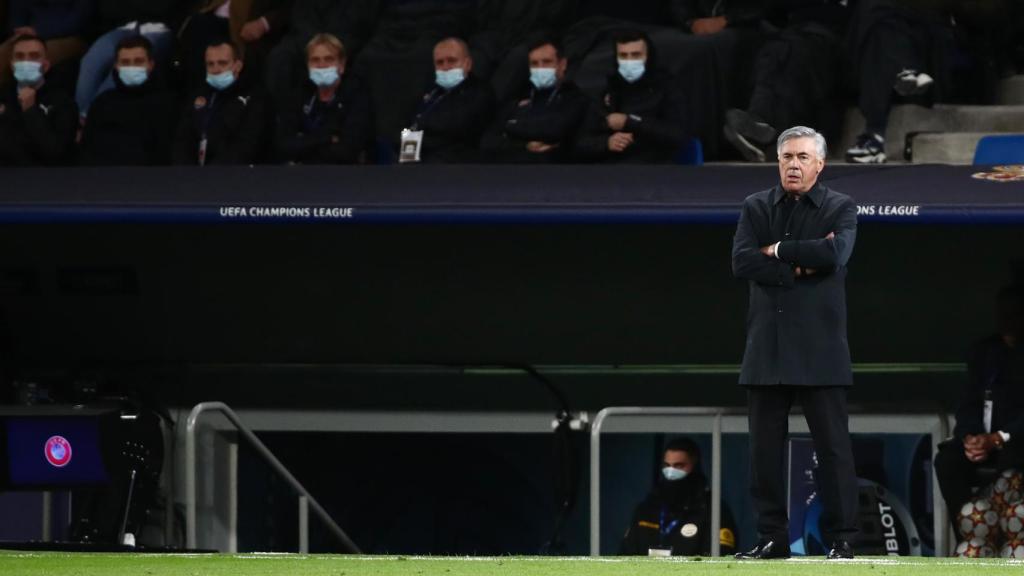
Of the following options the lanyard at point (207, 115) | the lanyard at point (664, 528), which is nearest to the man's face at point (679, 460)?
the lanyard at point (664, 528)

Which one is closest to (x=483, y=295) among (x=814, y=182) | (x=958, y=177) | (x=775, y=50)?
(x=775, y=50)

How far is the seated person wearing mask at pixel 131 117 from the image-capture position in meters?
12.1

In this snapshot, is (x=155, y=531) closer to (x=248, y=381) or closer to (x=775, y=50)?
(x=248, y=381)

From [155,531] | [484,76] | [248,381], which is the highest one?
[484,76]

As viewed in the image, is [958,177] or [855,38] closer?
[958,177]

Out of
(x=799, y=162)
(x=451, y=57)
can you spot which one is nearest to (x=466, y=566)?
(x=799, y=162)

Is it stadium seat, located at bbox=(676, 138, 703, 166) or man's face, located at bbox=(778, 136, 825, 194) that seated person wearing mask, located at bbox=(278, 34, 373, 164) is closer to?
stadium seat, located at bbox=(676, 138, 703, 166)

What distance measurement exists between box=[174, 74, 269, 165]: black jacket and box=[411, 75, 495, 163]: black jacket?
0.86 metres

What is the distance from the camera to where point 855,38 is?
1199cm

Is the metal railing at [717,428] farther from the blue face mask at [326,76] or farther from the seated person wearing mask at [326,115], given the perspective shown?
the blue face mask at [326,76]

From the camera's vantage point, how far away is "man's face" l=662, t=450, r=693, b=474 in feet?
37.0

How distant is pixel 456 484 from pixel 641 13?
10.1 ft

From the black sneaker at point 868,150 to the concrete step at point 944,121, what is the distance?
0.41 metres

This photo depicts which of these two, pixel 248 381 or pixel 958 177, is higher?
pixel 958 177
